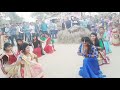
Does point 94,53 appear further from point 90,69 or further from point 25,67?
point 25,67

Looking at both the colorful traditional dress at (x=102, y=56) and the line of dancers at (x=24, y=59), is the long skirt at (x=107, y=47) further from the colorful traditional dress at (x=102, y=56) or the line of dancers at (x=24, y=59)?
the line of dancers at (x=24, y=59)

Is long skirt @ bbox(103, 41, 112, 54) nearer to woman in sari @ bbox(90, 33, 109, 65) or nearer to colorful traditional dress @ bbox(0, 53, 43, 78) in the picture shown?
woman in sari @ bbox(90, 33, 109, 65)

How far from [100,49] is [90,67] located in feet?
0.93

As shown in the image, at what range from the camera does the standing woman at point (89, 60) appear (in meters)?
6.03

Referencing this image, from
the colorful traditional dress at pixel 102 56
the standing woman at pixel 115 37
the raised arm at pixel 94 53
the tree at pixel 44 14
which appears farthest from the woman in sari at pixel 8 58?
the standing woman at pixel 115 37

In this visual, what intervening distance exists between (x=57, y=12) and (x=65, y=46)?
48cm

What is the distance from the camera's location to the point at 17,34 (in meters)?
6.09
